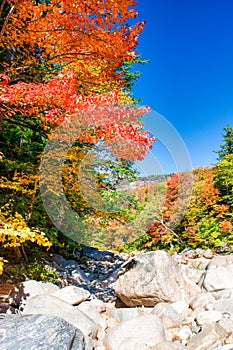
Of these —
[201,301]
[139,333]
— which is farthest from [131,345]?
[201,301]

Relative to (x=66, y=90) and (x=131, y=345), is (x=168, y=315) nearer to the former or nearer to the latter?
(x=131, y=345)

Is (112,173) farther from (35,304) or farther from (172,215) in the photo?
(172,215)

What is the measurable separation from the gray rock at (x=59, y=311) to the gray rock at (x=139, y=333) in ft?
1.09

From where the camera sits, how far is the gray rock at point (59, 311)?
399 cm

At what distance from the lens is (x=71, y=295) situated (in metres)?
4.93

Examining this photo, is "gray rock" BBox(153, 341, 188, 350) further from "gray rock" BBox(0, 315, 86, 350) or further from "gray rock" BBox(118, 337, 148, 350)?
"gray rock" BBox(0, 315, 86, 350)

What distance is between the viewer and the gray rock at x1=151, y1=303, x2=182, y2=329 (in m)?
4.53

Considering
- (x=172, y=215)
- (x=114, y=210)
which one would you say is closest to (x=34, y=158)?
(x=114, y=210)

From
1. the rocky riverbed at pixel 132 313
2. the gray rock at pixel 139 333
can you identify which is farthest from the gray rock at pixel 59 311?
the gray rock at pixel 139 333

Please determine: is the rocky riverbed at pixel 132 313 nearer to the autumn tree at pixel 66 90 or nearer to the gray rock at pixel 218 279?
the gray rock at pixel 218 279

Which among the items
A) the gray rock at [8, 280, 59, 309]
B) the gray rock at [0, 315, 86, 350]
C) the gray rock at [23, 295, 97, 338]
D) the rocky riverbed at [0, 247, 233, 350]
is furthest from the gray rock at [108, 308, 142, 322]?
the gray rock at [0, 315, 86, 350]

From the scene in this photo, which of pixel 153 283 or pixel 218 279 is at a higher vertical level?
pixel 218 279

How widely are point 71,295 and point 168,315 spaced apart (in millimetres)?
A: 1862

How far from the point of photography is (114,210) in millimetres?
7004
